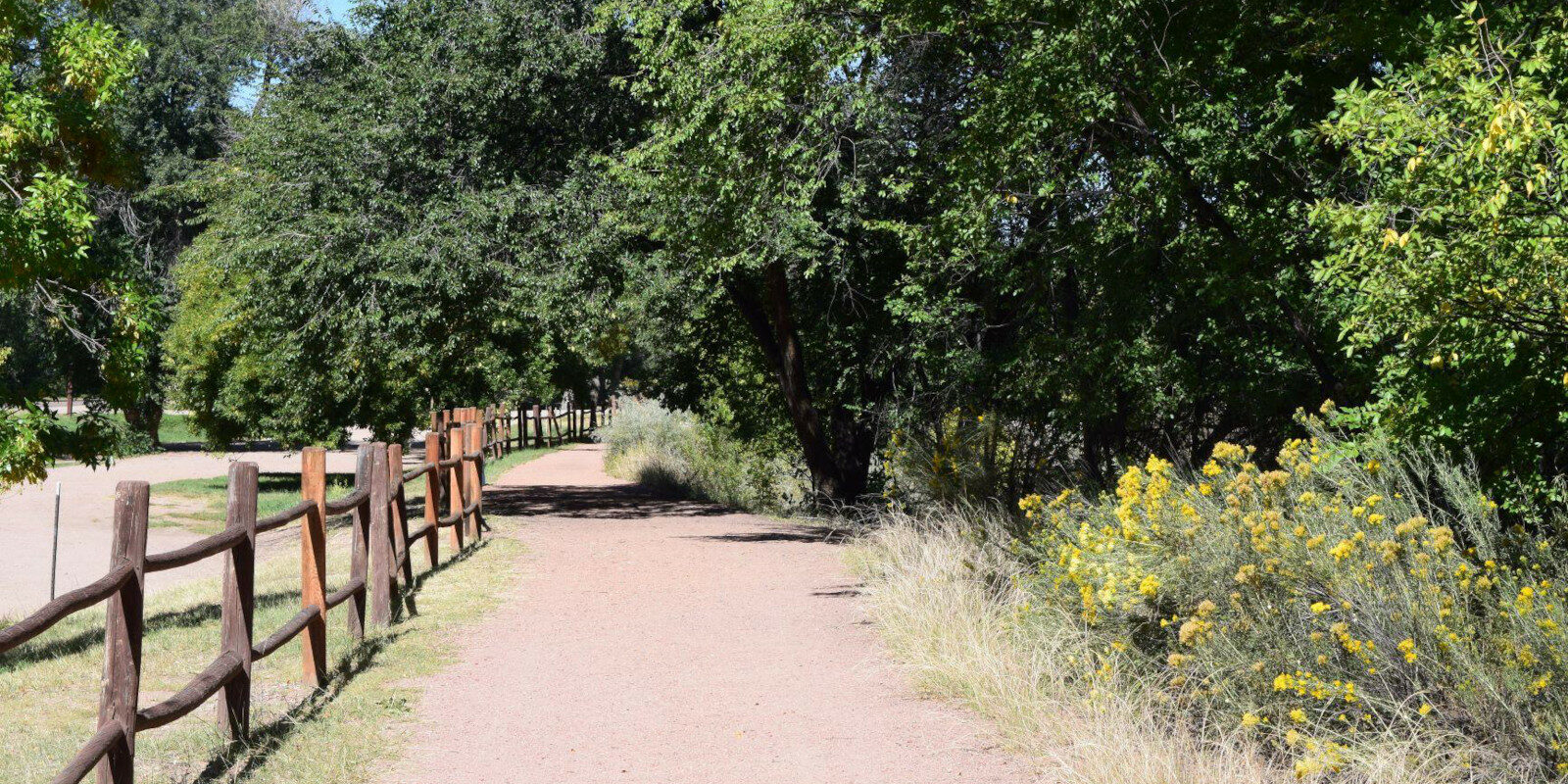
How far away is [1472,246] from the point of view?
5766mm

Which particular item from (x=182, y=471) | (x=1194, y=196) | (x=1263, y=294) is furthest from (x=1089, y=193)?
(x=182, y=471)

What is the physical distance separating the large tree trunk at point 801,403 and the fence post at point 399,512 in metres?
7.93

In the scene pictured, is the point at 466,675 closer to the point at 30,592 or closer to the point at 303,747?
the point at 303,747

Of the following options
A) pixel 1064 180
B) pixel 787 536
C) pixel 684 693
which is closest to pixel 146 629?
pixel 684 693

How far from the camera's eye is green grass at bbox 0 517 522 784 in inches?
254

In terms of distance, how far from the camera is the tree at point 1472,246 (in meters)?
5.68

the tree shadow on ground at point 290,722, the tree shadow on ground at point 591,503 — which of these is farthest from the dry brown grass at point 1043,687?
the tree shadow on ground at point 591,503

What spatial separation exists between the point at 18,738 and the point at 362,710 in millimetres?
1726

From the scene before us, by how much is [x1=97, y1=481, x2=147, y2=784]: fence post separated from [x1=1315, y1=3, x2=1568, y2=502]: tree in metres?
5.11

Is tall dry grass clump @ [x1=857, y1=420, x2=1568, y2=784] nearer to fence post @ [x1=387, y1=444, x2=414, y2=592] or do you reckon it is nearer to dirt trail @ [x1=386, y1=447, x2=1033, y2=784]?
dirt trail @ [x1=386, y1=447, x2=1033, y2=784]

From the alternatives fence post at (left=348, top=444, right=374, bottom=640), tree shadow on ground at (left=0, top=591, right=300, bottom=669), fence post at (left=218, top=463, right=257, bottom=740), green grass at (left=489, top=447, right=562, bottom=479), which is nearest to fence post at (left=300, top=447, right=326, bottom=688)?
fence post at (left=348, top=444, right=374, bottom=640)

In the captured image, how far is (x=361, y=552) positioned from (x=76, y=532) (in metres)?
16.2

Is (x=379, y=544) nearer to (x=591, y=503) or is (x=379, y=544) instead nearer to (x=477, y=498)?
(x=477, y=498)

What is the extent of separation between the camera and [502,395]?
3538 centimetres
